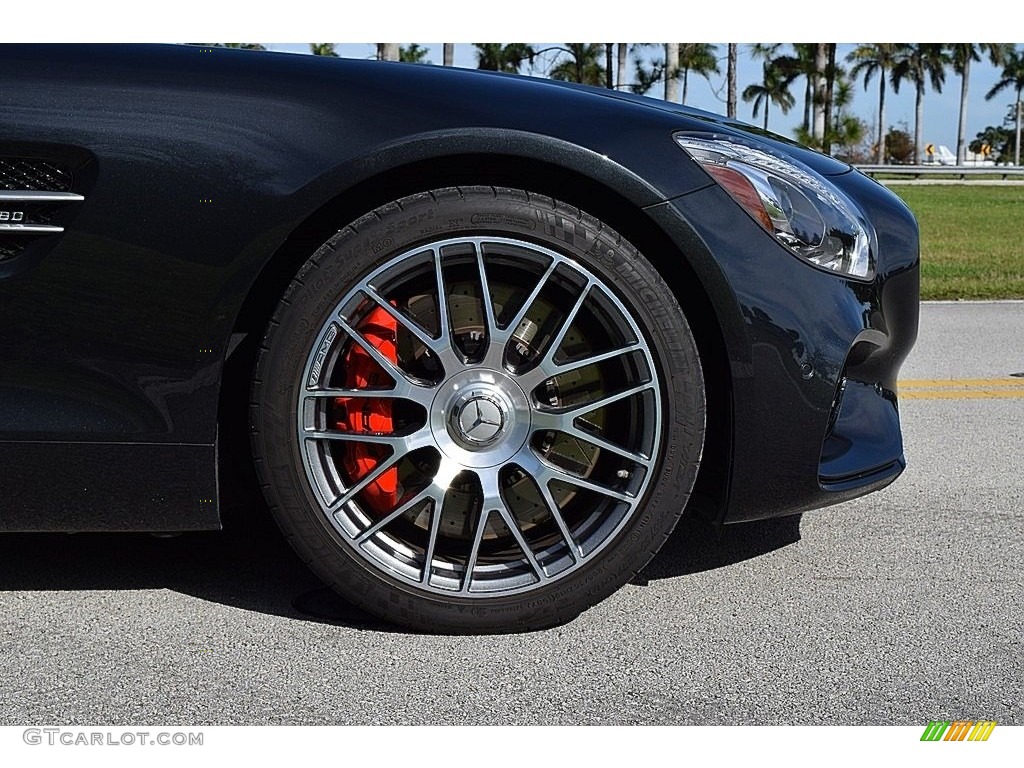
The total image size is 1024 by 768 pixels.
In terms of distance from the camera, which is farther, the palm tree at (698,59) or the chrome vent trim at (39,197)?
the palm tree at (698,59)

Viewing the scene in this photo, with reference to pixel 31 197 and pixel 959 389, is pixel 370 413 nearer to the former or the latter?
pixel 31 197

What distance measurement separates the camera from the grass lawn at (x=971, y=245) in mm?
8344

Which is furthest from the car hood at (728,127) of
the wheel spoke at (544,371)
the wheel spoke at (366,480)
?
the wheel spoke at (366,480)

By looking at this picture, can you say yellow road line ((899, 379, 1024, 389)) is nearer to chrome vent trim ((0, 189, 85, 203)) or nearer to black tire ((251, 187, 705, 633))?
black tire ((251, 187, 705, 633))

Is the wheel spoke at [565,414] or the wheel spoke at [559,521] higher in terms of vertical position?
the wheel spoke at [565,414]

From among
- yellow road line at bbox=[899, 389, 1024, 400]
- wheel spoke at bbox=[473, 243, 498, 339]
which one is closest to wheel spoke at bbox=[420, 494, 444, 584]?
wheel spoke at bbox=[473, 243, 498, 339]

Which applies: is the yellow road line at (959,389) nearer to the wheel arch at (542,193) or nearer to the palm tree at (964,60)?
the wheel arch at (542,193)

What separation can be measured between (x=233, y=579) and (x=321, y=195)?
991mm

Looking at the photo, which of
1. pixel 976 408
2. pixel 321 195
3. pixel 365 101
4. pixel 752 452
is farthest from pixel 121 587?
pixel 976 408

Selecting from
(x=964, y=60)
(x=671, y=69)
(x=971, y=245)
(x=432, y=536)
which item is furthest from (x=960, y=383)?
(x=964, y=60)

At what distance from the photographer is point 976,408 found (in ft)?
14.7

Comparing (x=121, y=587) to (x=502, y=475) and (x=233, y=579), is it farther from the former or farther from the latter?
(x=502, y=475)
